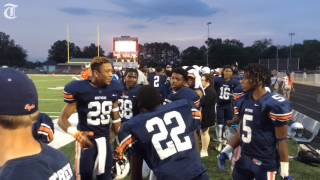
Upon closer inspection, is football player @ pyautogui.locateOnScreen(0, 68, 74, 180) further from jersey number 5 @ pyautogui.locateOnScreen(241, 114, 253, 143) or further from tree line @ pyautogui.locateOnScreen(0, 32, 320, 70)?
tree line @ pyautogui.locateOnScreen(0, 32, 320, 70)

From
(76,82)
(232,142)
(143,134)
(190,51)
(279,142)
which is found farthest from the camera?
(190,51)

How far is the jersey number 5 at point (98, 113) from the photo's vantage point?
6172mm

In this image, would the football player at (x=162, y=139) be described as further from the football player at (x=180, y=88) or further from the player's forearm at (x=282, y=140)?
the football player at (x=180, y=88)

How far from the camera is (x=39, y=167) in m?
2.18

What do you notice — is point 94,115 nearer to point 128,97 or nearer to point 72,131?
point 72,131

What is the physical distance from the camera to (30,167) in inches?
84.3

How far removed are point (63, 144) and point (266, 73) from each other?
7.55 meters

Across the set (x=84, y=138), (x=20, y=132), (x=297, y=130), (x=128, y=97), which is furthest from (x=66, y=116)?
(x=297, y=130)

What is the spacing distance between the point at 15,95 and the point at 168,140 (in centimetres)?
223

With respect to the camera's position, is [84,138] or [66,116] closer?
[84,138]

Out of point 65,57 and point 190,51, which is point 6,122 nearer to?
point 190,51

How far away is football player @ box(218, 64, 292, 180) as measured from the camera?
4.90 metres

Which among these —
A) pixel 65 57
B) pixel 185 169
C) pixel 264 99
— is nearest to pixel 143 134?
pixel 185 169

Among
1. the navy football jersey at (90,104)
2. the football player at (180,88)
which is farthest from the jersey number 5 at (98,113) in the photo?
the football player at (180,88)
